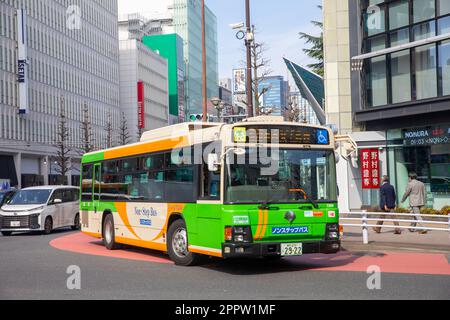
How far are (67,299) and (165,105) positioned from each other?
403 ft

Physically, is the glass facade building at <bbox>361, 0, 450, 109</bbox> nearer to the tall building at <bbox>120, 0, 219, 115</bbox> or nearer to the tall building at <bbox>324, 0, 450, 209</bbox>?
the tall building at <bbox>324, 0, 450, 209</bbox>

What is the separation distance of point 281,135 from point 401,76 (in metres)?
16.3

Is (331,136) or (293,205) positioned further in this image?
(331,136)

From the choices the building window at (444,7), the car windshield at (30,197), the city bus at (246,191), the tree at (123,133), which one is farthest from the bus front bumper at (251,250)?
the tree at (123,133)

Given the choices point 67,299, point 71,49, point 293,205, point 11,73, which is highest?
point 71,49

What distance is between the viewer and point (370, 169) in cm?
2850

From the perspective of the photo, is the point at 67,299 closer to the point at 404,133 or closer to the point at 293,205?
the point at 293,205

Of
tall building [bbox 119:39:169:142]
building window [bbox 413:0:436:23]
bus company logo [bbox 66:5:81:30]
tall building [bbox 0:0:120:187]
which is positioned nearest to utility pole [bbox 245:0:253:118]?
building window [bbox 413:0:436:23]

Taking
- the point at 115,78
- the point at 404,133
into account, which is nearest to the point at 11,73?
the point at 115,78

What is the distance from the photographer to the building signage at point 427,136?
83.3 feet

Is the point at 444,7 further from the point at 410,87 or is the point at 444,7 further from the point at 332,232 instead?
the point at 332,232

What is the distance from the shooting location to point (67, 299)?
902 cm

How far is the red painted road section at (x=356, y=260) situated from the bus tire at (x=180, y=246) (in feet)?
2.15

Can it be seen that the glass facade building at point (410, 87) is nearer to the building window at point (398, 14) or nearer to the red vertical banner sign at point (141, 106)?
the building window at point (398, 14)
